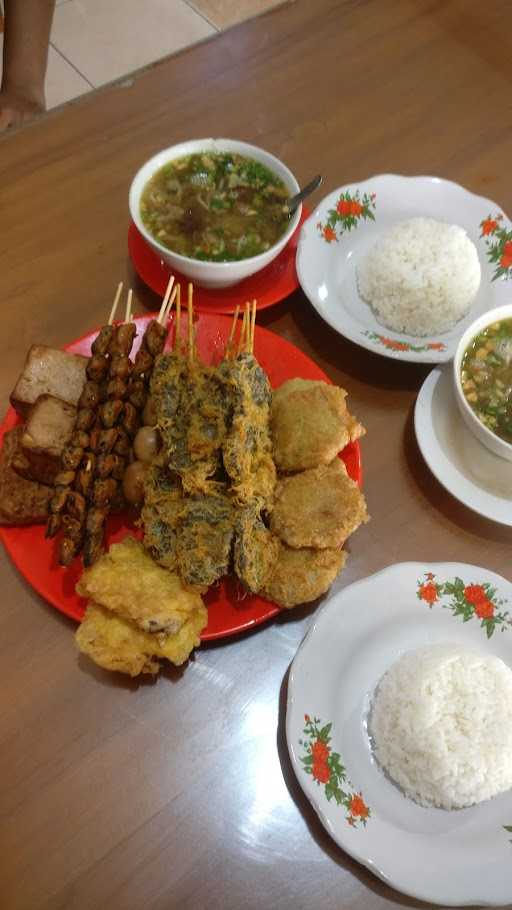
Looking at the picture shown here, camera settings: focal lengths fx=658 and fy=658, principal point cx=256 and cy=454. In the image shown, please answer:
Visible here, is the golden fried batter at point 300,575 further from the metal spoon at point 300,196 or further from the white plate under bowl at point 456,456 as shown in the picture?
the metal spoon at point 300,196

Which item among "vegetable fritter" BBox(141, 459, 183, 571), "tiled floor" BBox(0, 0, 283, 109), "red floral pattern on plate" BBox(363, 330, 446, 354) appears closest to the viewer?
"vegetable fritter" BBox(141, 459, 183, 571)

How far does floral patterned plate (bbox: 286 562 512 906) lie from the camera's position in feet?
4.96

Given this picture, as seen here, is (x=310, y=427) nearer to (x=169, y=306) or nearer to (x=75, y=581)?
(x=169, y=306)

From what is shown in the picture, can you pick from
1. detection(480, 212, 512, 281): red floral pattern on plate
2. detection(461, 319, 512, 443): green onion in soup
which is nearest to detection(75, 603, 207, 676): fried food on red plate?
detection(461, 319, 512, 443): green onion in soup

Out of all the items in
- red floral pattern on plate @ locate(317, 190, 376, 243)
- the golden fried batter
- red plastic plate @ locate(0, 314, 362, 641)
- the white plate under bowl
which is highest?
red floral pattern on plate @ locate(317, 190, 376, 243)

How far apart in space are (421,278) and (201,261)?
2.46 feet

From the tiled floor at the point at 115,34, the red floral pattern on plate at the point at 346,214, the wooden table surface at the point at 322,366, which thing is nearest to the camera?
the wooden table surface at the point at 322,366

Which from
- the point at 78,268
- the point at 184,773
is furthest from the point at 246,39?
the point at 184,773

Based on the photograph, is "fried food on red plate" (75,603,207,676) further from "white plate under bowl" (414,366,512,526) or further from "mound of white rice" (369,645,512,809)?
"white plate under bowl" (414,366,512,526)

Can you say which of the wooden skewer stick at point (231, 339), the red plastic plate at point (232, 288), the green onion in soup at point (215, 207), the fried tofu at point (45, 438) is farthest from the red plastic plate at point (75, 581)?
the green onion in soup at point (215, 207)

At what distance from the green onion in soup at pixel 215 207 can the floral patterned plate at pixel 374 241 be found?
0.52 ft

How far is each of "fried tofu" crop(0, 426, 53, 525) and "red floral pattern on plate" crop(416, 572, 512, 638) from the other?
1081 millimetres

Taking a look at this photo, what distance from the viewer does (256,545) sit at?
171 centimetres

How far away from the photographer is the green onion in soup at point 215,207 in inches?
90.9
